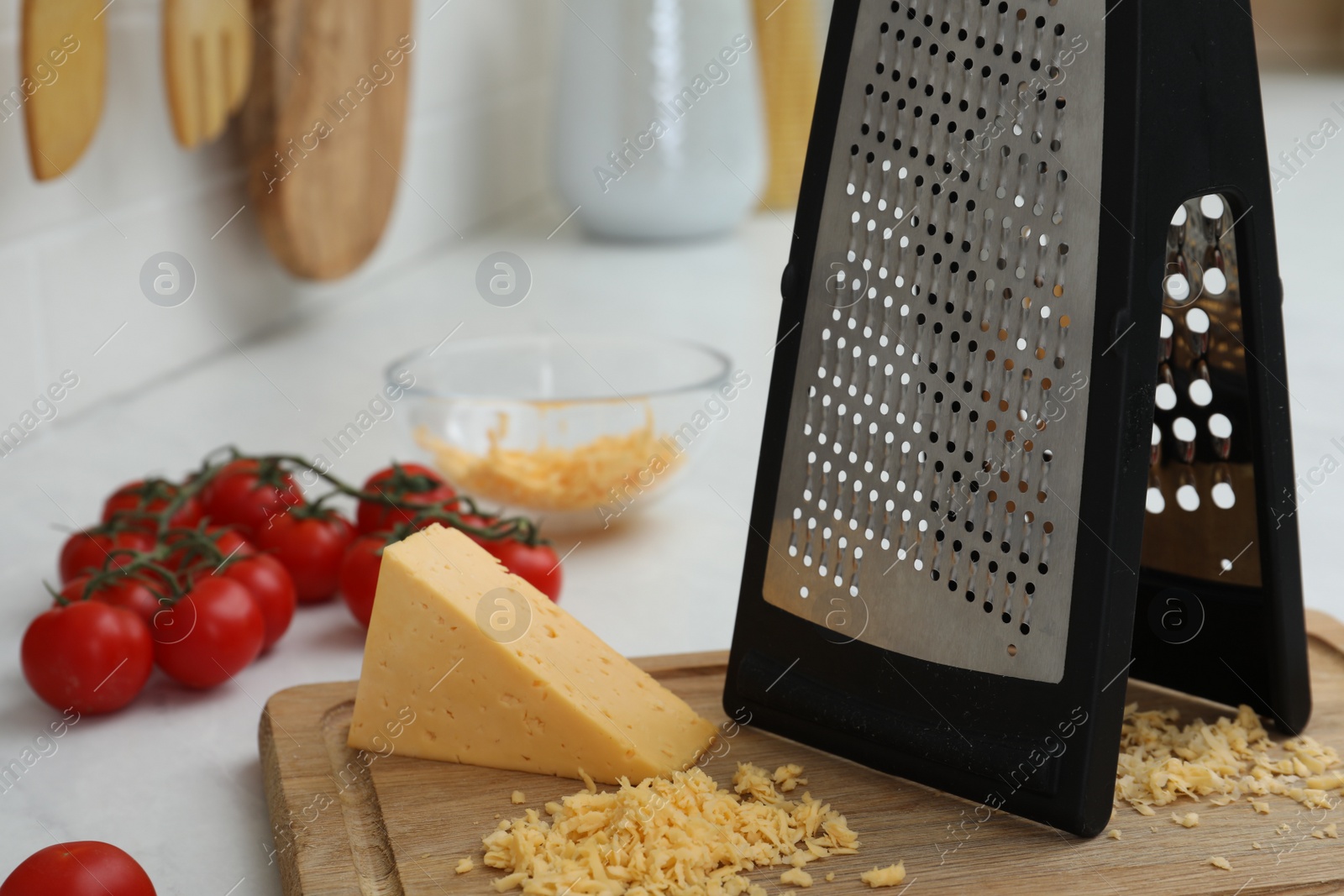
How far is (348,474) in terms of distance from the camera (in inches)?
54.0

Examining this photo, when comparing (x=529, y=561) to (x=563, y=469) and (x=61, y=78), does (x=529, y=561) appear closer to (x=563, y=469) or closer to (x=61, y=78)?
(x=563, y=469)

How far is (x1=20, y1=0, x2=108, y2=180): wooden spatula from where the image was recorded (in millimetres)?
1182

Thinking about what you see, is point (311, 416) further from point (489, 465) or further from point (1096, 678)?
point (1096, 678)

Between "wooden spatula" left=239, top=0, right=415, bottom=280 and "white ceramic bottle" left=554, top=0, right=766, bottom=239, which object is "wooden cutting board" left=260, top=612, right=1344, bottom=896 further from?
"white ceramic bottle" left=554, top=0, right=766, bottom=239

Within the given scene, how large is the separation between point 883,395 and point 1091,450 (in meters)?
0.13

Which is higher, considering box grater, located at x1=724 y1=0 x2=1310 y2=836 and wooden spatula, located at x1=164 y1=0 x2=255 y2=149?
wooden spatula, located at x1=164 y1=0 x2=255 y2=149

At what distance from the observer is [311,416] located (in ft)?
5.05

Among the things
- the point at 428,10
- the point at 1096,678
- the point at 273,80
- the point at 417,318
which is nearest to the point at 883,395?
the point at 1096,678

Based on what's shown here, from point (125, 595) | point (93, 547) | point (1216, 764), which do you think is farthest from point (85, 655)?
point (1216, 764)

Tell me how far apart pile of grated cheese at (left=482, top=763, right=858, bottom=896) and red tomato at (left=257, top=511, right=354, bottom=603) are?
15.8 inches

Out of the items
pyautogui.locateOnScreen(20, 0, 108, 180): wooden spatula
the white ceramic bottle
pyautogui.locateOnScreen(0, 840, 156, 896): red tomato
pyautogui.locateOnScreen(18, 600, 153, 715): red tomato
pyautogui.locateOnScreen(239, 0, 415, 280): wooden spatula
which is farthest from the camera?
the white ceramic bottle

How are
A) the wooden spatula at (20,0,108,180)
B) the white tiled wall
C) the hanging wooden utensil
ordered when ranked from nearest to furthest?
the wooden spatula at (20,0,108,180), the white tiled wall, the hanging wooden utensil

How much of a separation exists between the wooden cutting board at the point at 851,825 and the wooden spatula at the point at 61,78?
2.13 ft

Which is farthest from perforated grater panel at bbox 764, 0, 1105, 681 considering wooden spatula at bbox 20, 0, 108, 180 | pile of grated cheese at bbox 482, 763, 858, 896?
wooden spatula at bbox 20, 0, 108, 180
